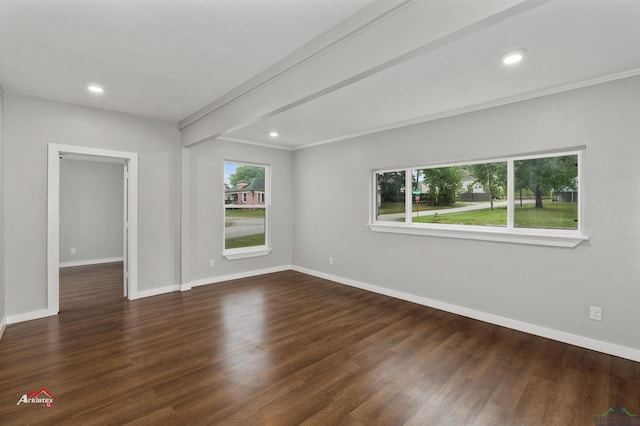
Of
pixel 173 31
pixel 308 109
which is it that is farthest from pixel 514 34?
pixel 173 31

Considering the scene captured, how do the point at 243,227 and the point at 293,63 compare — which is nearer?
the point at 293,63

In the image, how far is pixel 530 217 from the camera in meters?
3.34

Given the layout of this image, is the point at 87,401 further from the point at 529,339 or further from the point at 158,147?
the point at 529,339

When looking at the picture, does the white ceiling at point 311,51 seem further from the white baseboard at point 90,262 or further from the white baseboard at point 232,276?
the white baseboard at point 90,262

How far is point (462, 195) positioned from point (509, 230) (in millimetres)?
767

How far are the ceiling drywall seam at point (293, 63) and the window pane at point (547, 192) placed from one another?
8.39 feet

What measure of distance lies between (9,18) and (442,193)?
178 inches

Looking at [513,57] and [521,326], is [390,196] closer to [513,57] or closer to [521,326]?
[521,326]

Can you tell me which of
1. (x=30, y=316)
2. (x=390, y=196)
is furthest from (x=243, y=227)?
(x=30, y=316)

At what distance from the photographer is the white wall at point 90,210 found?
258 inches

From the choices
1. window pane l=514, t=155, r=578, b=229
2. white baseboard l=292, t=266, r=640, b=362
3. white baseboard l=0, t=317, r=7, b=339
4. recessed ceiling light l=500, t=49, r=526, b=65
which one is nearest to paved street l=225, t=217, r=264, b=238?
white baseboard l=292, t=266, r=640, b=362

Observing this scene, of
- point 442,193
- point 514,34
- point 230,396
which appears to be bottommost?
point 230,396

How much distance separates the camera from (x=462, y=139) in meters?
3.70

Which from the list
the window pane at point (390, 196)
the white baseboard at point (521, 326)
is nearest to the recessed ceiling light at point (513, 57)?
the window pane at point (390, 196)
